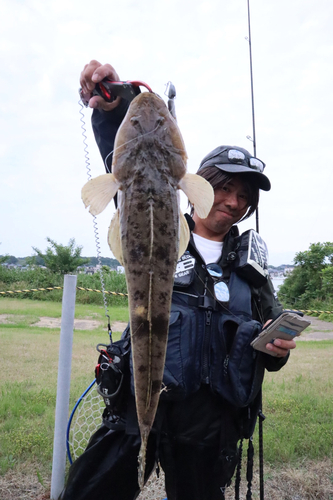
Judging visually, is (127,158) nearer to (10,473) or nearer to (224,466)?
(224,466)

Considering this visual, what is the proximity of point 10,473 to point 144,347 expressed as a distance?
3273 millimetres

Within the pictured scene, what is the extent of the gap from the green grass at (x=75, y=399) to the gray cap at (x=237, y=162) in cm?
339

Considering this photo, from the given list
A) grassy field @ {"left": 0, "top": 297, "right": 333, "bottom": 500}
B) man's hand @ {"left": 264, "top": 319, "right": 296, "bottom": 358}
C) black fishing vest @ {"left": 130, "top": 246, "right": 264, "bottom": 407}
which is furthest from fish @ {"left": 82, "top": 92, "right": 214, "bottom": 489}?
grassy field @ {"left": 0, "top": 297, "right": 333, "bottom": 500}

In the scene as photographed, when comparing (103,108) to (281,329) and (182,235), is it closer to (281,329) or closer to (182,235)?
(182,235)

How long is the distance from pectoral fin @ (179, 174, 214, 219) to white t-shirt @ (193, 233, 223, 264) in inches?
45.9

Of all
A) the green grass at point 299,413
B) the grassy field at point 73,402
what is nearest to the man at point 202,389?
the grassy field at point 73,402

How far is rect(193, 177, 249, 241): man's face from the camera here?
2.74 metres

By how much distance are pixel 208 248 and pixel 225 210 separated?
0.35 meters

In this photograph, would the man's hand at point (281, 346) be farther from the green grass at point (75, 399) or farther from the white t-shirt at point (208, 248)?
the green grass at point (75, 399)

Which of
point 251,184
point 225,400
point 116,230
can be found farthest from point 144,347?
point 251,184

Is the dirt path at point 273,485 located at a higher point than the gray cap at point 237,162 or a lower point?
lower

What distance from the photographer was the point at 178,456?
2617mm

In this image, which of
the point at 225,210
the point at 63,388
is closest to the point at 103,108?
the point at 225,210

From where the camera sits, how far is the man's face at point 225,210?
274 cm
